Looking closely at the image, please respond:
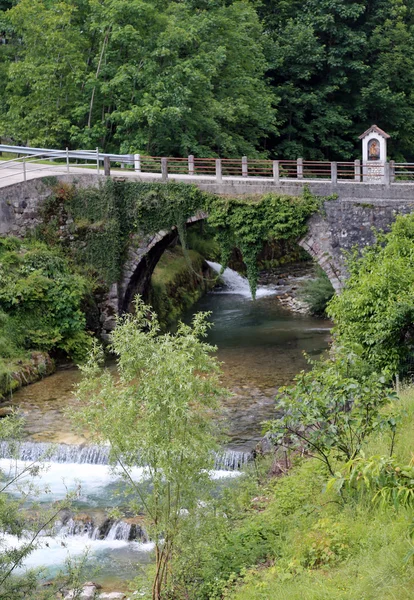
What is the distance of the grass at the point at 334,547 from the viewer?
7926 mm

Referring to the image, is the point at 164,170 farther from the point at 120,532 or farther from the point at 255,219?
the point at 120,532

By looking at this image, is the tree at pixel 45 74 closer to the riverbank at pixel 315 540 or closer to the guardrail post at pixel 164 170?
the guardrail post at pixel 164 170

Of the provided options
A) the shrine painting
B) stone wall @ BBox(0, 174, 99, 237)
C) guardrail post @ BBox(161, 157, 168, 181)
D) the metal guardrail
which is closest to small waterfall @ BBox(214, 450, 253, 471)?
guardrail post @ BBox(161, 157, 168, 181)

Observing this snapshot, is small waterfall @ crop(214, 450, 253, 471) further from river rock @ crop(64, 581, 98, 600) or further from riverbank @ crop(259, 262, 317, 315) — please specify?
riverbank @ crop(259, 262, 317, 315)

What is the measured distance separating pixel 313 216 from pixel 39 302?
7.37m

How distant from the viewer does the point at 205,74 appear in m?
27.7

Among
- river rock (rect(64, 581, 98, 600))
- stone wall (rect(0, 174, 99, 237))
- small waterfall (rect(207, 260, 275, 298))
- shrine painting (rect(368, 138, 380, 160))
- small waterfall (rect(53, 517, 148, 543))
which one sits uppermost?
shrine painting (rect(368, 138, 380, 160))

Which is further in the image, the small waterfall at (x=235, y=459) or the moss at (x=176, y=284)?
A: the moss at (x=176, y=284)

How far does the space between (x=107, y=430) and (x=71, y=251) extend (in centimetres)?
1421

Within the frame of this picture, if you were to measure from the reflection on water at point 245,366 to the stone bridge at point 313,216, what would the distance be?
2.60m

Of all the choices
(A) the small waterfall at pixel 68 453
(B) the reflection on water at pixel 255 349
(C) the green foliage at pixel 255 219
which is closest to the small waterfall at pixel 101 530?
(A) the small waterfall at pixel 68 453

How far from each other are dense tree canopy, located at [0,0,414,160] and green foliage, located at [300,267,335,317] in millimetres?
5703

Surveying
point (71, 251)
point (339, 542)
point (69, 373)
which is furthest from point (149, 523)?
point (71, 251)

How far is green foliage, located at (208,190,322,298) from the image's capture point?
20812 mm
